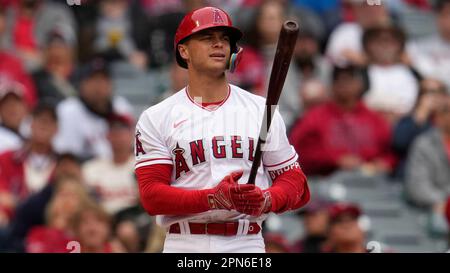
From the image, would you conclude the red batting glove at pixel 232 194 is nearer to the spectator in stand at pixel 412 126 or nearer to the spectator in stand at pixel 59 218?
the spectator in stand at pixel 59 218

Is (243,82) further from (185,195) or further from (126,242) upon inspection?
(185,195)

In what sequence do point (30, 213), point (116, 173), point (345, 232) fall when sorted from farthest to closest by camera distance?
point (116, 173)
point (30, 213)
point (345, 232)

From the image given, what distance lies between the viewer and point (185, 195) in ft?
19.4

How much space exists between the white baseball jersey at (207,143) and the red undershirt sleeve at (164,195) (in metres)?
0.04

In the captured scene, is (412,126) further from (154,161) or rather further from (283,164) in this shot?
(154,161)

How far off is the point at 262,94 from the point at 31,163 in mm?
2018

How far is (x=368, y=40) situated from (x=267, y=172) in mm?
5821

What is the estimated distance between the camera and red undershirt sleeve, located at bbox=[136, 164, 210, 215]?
19.4 feet

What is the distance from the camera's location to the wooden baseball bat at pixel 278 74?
540 centimetres

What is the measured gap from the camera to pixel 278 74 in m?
5.55

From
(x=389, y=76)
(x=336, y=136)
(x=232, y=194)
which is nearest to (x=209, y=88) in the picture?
(x=232, y=194)

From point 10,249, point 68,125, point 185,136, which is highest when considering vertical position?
point 185,136

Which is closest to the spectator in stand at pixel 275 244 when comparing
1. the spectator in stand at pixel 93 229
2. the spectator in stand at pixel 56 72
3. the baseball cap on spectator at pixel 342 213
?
the baseball cap on spectator at pixel 342 213

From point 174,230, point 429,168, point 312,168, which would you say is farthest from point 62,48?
point 174,230
